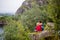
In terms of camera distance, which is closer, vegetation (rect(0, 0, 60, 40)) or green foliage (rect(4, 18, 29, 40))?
vegetation (rect(0, 0, 60, 40))

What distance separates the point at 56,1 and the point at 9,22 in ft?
9.86

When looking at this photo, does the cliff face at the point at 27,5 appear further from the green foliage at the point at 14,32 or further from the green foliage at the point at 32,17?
the green foliage at the point at 14,32

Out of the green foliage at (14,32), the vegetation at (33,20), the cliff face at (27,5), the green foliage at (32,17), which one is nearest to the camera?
the vegetation at (33,20)

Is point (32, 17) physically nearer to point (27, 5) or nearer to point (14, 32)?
point (14, 32)

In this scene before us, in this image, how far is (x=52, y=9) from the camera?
3.03 metres

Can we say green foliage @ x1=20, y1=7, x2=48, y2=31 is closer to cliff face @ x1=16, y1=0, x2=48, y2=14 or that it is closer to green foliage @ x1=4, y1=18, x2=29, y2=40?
cliff face @ x1=16, y1=0, x2=48, y2=14

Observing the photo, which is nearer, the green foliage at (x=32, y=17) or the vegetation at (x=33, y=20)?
the vegetation at (x=33, y=20)

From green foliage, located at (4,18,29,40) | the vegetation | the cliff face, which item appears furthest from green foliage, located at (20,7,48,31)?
green foliage, located at (4,18,29,40)

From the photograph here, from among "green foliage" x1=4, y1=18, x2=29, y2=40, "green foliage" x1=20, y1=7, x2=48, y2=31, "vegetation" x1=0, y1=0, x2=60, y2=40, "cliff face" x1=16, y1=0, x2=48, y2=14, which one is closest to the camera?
"vegetation" x1=0, y1=0, x2=60, y2=40

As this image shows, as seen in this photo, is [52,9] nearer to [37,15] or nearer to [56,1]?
[56,1]

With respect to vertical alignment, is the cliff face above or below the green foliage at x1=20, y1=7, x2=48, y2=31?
above

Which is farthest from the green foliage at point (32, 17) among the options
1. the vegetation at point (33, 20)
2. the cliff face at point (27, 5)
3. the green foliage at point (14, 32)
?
the green foliage at point (14, 32)

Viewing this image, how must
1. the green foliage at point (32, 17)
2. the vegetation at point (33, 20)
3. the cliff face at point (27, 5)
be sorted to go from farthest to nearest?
the cliff face at point (27, 5) < the green foliage at point (32, 17) < the vegetation at point (33, 20)

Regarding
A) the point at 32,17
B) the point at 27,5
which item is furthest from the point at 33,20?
the point at 27,5
